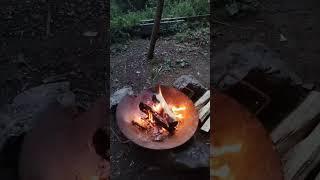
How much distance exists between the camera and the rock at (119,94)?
222 centimetres

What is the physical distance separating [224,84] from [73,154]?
79 centimetres

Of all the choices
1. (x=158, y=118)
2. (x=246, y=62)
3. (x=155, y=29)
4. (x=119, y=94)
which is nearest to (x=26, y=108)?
(x=119, y=94)

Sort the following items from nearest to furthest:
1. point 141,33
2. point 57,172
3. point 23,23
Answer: point 57,172
point 23,23
point 141,33

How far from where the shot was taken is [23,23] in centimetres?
211

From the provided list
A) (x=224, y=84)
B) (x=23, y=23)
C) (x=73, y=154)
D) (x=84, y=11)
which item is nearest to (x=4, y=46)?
(x=23, y=23)

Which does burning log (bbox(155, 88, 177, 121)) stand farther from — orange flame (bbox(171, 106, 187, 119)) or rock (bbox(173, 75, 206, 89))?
rock (bbox(173, 75, 206, 89))

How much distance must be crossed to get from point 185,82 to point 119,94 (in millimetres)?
345

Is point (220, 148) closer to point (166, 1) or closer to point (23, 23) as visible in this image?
point (166, 1)

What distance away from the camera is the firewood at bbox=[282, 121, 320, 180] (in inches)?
76.2

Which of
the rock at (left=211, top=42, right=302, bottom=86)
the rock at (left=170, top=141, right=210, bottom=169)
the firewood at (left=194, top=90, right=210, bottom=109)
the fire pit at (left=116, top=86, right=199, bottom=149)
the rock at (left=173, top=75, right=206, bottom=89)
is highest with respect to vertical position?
the rock at (left=211, top=42, right=302, bottom=86)

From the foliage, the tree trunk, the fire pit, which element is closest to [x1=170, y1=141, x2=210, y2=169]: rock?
the fire pit

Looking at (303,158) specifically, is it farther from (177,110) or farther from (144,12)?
(144,12)

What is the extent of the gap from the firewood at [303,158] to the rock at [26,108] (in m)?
1.07

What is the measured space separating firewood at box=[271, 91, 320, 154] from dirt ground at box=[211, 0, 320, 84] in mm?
108
